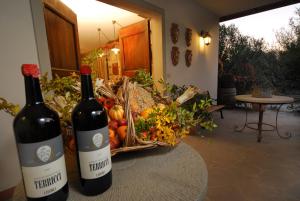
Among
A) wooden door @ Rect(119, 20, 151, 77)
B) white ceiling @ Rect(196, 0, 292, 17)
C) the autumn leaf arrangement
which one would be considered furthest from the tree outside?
the autumn leaf arrangement

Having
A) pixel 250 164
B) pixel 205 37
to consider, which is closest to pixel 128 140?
pixel 250 164

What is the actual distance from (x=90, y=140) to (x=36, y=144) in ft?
0.37

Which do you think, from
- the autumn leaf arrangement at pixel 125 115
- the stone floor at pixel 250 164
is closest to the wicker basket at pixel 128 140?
the autumn leaf arrangement at pixel 125 115

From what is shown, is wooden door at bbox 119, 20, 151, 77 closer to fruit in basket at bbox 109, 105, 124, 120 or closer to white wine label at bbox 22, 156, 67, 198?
fruit in basket at bbox 109, 105, 124, 120

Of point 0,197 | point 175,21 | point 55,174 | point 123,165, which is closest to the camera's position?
point 55,174

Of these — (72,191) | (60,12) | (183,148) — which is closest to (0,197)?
(72,191)

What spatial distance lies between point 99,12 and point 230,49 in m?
3.95

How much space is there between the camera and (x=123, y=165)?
59 centimetres

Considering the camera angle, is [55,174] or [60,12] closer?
[55,174]

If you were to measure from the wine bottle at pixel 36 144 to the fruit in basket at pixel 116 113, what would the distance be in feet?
0.82

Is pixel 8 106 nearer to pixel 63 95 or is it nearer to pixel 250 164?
pixel 63 95

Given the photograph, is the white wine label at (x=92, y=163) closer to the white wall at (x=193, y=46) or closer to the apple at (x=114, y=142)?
the apple at (x=114, y=142)

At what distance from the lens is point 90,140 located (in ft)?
1.36

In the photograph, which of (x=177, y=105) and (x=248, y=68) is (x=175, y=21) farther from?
(x=248, y=68)
